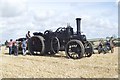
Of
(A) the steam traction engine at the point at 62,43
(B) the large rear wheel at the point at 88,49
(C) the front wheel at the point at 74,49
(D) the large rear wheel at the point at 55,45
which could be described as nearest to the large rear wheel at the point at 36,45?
(A) the steam traction engine at the point at 62,43

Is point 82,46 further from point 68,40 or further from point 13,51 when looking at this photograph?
point 13,51

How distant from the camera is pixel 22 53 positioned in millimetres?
20859

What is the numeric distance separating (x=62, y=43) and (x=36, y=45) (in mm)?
1904

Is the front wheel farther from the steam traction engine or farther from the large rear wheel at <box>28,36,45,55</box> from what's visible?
the large rear wheel at <box>28,36,45,55</box>

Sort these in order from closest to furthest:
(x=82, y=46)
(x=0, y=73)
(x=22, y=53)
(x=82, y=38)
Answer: (x=0, y=73) < (x=82, y=46) < (x=82, y=38) < (x=22, y=53)

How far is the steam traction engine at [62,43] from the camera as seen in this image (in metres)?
18.3

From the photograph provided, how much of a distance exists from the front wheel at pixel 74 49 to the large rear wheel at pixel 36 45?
2070 mm

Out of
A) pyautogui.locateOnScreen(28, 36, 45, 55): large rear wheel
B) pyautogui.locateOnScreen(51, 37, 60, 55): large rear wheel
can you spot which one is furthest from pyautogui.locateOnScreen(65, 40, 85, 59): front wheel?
pyautogui.locateOnScreen(28, 36, 45, 55): large rear wheel

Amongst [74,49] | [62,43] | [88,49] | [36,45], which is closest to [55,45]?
[62,43]

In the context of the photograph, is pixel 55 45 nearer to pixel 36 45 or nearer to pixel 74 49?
pixel 36 45

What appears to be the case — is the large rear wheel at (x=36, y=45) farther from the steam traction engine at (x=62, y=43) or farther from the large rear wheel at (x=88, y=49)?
the large rear wheel at (x=88, y=49)

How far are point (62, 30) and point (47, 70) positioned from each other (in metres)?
6.90

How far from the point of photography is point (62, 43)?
768 inches

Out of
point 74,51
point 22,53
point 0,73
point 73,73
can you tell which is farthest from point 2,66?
point 22,53
